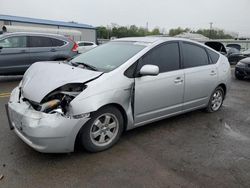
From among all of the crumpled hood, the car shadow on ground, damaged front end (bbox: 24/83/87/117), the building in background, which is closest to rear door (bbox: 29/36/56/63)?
the crumpled hood

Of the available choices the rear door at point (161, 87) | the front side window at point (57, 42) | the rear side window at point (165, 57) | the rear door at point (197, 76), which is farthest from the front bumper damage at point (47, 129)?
the front side window at point (57, 42)

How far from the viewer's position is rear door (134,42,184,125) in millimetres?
3619

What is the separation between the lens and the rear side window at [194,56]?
174 inches

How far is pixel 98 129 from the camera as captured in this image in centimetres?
326

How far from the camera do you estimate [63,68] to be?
3568mm

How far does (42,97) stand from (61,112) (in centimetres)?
31

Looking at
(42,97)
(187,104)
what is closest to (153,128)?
(187,104)

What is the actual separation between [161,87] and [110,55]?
1005 millimetres

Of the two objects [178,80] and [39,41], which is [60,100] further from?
[39,41]

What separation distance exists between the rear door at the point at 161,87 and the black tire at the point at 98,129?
1.10ft

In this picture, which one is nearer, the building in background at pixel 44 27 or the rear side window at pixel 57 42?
the rear side window at pixel 57 42

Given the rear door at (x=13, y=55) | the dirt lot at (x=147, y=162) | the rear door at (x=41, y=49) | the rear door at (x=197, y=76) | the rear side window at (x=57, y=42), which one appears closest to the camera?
the dirt lot at (x=147, y=162)

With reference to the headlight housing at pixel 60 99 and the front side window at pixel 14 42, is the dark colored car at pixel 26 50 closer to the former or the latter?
the front side window at pixel 14 42

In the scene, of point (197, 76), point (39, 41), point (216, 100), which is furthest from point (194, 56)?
point (39, 41)
